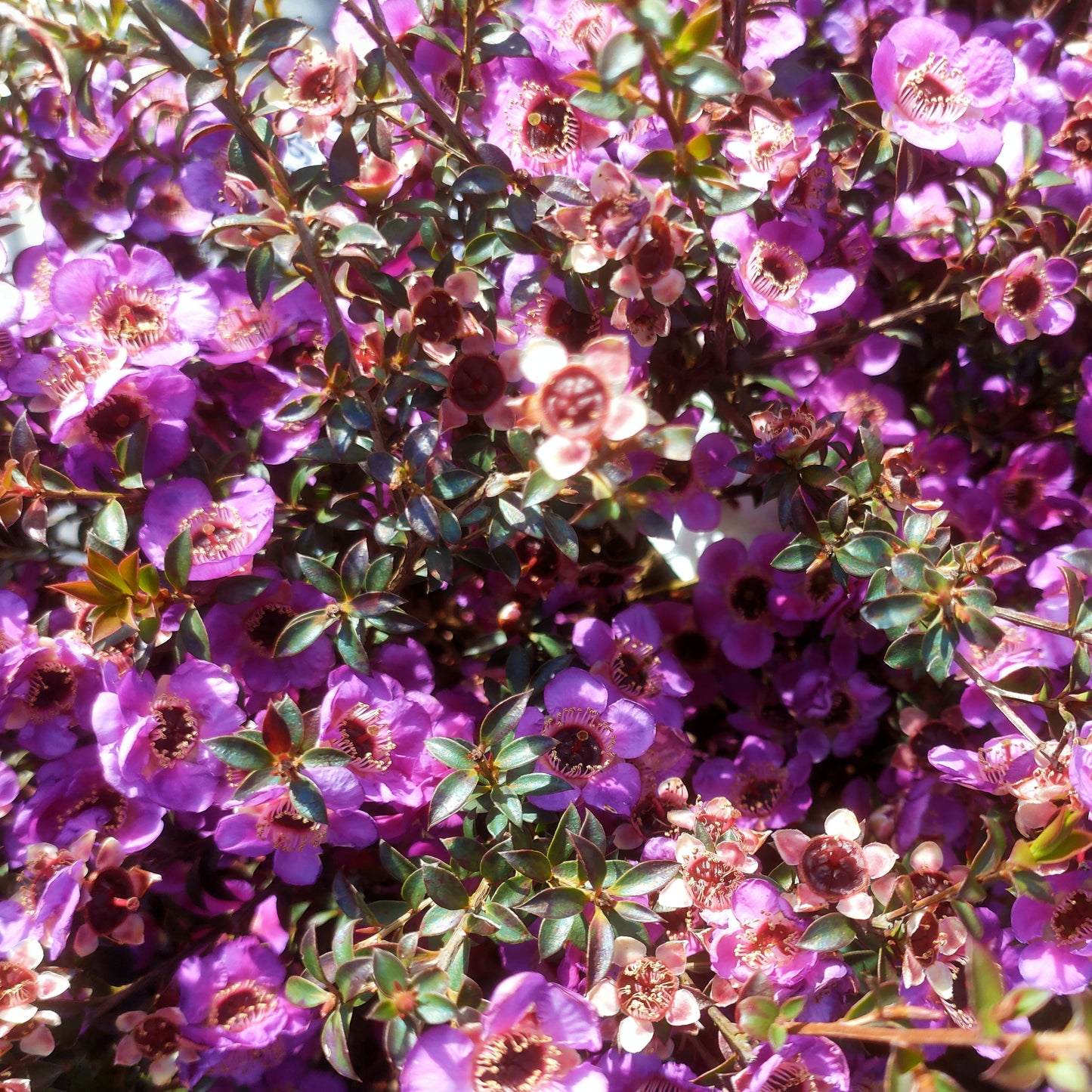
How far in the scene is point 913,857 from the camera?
2.90ft

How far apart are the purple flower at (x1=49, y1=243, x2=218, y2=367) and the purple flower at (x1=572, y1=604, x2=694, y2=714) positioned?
1.74 ft

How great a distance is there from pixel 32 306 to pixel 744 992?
3.49ft

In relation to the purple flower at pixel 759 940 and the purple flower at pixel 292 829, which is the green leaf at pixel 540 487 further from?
the purple flower at pixel 759 940

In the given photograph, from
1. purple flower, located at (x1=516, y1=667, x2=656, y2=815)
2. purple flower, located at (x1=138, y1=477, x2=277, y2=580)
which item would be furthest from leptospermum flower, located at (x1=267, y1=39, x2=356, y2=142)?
purple flower, located at (x1=516, y1=667, x2=656, y2=815)

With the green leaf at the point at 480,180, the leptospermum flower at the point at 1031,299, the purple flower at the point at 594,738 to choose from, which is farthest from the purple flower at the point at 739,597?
the green leaf at the point at 480,180

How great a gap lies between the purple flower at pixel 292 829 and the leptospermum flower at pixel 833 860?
412 millimetres

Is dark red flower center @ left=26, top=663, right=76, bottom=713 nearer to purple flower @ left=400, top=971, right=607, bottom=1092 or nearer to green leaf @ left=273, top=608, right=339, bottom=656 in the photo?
green leaf @ left=273, top=608, right=339, bottom=656

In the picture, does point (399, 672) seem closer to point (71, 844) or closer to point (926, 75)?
point (71, 844)

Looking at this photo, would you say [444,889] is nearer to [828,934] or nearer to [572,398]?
[828,934]

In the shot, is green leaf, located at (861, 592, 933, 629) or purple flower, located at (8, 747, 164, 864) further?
purple flower, located at (8, 747, 164, 864)

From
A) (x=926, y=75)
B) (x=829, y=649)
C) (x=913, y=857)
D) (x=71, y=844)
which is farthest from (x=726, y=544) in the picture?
(x=71, y=844)

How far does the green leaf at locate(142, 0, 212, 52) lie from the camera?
0.74 m

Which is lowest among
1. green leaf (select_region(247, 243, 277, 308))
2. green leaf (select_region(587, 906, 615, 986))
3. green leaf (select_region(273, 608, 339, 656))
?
green leaf (select_region(587, 906, 615, 986))

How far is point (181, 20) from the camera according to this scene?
752 mm
